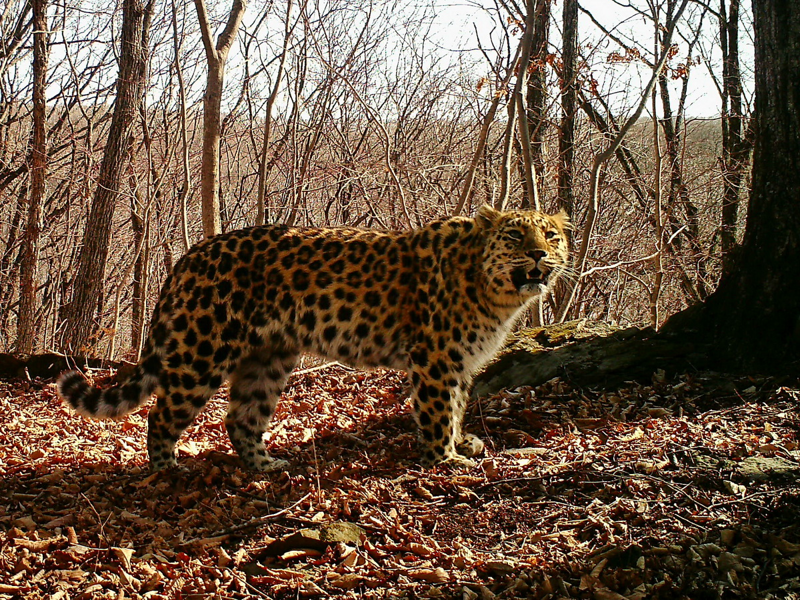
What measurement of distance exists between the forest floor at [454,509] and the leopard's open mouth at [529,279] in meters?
1.22

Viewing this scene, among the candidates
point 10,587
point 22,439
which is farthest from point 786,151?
point 22,439

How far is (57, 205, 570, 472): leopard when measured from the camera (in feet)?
18.0

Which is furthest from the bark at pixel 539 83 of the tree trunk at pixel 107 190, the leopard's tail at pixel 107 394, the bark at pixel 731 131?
the leopard's tail at pixel 107 394

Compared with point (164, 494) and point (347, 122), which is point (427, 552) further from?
point (347, 122)

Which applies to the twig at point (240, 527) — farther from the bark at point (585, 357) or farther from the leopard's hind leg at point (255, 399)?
the bark at point (585, 357)

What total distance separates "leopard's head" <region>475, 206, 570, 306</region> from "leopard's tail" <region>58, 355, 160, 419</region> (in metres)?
2.73

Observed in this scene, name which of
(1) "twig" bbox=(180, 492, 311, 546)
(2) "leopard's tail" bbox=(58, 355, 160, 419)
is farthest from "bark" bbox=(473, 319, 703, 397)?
(2) "leopard's tail" bbox=(58, 355, 160, 419)

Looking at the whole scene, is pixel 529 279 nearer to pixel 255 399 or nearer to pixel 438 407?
pixel 438 407

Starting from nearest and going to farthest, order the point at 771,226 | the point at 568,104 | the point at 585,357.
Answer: the point at 771,226
the point at 585,357
the point at 568,104

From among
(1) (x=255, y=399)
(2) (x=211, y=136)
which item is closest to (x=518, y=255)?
(1) (x=255, y=399)

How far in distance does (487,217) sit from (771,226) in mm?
2386

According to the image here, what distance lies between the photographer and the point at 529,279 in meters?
5.41

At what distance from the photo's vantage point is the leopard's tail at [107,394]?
17.7ft

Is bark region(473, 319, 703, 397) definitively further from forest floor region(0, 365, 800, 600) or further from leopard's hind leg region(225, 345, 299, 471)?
leopard's hind leg region(225, 345, 299, 471)
